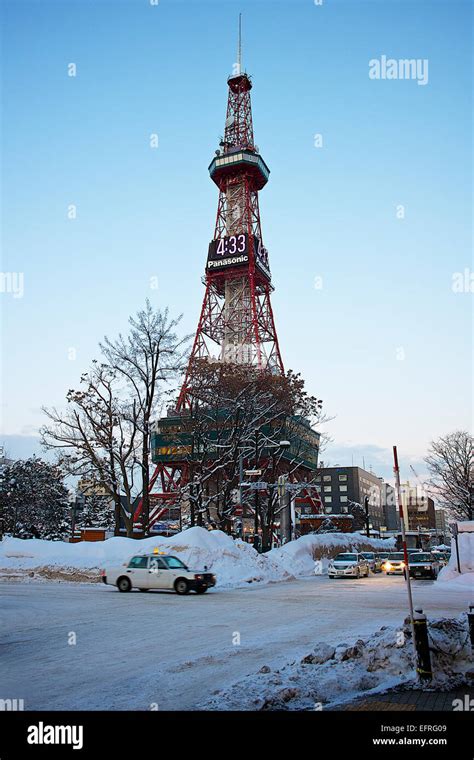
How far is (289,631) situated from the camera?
38.9 ft

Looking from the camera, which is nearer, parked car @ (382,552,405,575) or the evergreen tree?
parked car @ (382,552,405,575)

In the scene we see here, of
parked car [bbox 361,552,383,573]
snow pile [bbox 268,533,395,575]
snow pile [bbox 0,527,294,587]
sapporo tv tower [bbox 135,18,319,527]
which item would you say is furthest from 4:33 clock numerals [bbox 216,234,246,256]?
snow pile [bbox 0,527,294,587]

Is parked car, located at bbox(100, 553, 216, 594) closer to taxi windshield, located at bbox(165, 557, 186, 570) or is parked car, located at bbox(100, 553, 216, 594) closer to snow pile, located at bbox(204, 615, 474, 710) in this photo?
taxi windshield, located at bbox(165, 557, 186, 570)

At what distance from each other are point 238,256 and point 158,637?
65.6 metres

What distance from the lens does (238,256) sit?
242ft

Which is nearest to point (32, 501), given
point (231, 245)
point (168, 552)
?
point (231, 245)

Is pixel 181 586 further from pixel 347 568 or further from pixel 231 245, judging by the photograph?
pixel 231 245

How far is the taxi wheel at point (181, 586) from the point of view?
2042cm

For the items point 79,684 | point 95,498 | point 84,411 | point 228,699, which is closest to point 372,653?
point 228,699

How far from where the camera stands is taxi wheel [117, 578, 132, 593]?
70.3 feet

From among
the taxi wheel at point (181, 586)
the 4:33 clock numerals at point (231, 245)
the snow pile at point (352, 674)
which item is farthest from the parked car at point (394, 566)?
the 4:33 clock numerals at point (231, 245)

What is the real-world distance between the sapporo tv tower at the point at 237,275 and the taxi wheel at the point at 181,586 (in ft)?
120

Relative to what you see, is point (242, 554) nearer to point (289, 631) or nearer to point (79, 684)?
point (289, 631)
